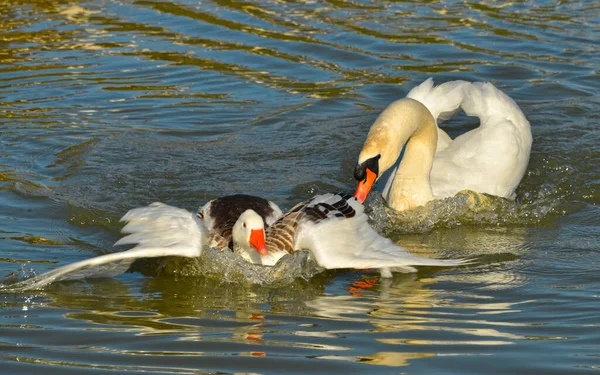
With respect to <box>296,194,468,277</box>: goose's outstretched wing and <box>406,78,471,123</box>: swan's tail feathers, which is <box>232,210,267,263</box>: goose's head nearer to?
<box>296,194,468,277</box>: goose's outstretched wing

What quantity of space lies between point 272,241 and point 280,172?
242cm

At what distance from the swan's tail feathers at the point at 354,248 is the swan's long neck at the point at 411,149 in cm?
97

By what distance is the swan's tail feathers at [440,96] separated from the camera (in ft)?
30.6

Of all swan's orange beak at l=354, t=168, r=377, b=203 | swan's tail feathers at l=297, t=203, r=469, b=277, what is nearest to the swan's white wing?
swan's orange beak at l=354, t=168, r=377, b=203

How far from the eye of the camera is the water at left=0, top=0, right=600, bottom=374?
565 cm

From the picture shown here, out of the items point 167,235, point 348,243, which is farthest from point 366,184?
point 167,235

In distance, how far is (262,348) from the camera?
557 cm

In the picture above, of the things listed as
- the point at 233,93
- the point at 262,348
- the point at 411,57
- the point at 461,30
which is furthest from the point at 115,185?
the point at 461,30

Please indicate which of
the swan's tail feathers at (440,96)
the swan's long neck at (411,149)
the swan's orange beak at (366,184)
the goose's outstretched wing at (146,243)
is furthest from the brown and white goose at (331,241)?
Answer: the swan's tail feathers at (440,96)

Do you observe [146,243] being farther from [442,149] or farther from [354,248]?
[442,149]

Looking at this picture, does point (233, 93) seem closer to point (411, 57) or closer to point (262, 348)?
point (411, 57)

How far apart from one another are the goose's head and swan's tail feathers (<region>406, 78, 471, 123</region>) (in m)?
2.74

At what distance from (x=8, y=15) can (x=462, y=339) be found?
10921 millimetres

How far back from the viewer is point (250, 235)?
7004 millimetres
